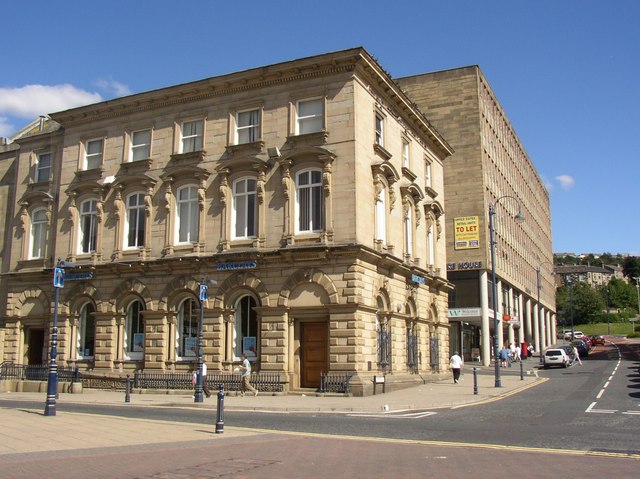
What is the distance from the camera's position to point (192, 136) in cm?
3441

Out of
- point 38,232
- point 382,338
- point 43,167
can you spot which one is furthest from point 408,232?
point 43,167

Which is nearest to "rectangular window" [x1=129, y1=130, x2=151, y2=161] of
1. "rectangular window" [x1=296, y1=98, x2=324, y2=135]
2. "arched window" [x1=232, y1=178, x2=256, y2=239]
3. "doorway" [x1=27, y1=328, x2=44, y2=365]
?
"arched window" [x1=232, y1=178, x2=256, y2=239]

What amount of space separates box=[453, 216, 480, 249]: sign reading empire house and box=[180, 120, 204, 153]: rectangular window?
31345 mm

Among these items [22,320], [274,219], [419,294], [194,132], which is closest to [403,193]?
[419,294]

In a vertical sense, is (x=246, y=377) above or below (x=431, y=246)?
below

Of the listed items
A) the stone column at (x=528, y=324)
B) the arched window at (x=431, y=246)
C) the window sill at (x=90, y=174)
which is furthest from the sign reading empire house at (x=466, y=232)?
the window sill at (x=90, y=174)

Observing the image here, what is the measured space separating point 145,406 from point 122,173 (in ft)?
51.1

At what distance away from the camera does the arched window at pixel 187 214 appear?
33.5 meters

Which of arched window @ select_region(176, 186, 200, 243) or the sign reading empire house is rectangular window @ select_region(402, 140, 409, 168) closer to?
arched window @ select_region(176, 186, 200, 243)

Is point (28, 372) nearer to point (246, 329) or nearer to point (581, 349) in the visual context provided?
point (246, 329)

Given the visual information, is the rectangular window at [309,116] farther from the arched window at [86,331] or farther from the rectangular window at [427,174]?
the arched window at [86,331]

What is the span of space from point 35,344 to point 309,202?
19.5m

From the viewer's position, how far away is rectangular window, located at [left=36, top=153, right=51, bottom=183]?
39.7m

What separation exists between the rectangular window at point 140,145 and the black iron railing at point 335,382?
15976 millimetres
